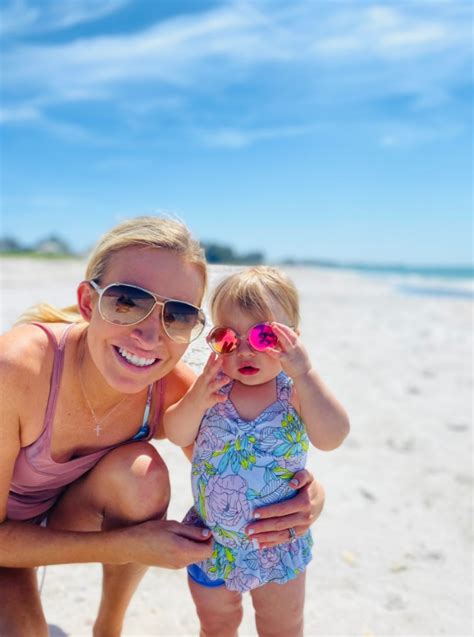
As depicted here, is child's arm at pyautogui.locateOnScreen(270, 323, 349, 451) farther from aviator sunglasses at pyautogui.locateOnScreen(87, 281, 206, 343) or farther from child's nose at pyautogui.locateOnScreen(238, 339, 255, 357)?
aviator sunglasses at pyautogui.locateOnScreen(87, 281, 206, 343)

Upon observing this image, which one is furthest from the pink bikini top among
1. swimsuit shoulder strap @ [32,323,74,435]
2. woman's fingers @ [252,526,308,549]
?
woman's fingers @ [252,526,308,549]

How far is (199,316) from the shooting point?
2344 millimetres

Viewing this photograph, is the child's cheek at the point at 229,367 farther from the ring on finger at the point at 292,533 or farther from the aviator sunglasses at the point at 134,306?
the ring on finger at the point at 292,533

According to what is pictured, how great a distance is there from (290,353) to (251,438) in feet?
1.10

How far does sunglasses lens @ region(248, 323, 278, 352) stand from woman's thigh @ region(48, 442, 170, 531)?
0.65m

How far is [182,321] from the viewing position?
2.30 m

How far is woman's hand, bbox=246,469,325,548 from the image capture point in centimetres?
225

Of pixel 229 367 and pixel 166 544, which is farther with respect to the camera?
pixel 229 367

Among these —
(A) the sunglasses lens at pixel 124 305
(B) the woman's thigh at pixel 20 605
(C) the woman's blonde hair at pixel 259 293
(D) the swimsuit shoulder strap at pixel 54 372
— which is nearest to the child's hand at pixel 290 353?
(C) the woman's blonde hair at pixel 259 293

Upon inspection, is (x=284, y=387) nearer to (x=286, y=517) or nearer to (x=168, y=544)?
(x=286, y=517)

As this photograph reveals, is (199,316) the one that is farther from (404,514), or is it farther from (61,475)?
(404,514)

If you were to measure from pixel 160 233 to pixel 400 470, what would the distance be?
113 inches

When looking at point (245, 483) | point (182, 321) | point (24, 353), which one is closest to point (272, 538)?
point (245, 483)

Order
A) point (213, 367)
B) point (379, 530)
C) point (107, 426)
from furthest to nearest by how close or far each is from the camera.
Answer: point (379, 530) < point (107, 426) < point (213, 367)
